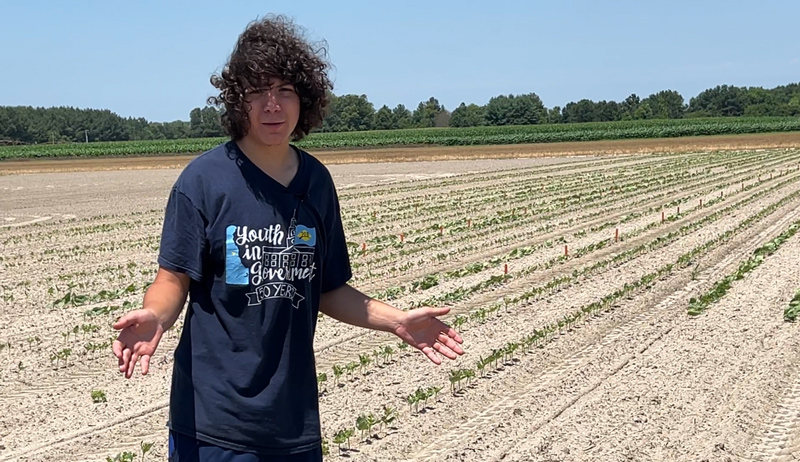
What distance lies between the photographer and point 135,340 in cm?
243

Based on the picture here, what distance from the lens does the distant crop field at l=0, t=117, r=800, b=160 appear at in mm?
78000

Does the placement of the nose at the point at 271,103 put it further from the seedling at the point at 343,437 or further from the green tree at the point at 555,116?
the green tree at the point at 555,116

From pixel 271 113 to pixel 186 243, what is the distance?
45 centimetres

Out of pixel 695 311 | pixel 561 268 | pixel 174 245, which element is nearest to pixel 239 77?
pixel 174 245

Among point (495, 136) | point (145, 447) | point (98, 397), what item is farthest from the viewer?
point (495, 136)

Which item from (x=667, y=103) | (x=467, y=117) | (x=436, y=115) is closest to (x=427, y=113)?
(x=436, y=115)

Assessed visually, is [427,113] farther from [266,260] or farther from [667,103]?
[266,260]

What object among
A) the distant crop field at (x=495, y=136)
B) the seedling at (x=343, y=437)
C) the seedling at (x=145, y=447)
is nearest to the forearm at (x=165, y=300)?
the seedling at (x=145, y=447)

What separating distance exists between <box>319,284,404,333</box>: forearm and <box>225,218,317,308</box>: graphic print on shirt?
0.31 meters

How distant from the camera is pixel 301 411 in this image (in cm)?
263

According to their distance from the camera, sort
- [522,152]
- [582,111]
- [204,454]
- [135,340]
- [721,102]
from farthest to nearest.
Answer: [721,102], [582,111], [522,152], [204,454], [135,340]

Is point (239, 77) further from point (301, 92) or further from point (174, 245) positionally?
point (174, 245)

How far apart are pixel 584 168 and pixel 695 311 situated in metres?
30.0

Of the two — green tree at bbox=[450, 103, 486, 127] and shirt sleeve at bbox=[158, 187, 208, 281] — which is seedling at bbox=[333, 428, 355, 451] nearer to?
shirt sleeve at bbox=[158, 187, 208, 281]
